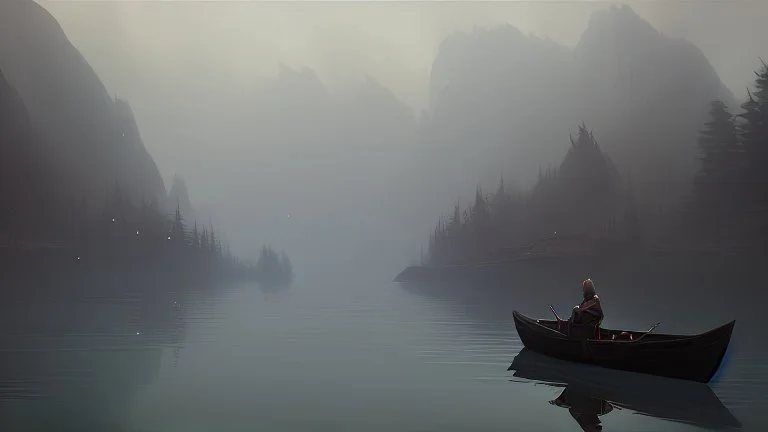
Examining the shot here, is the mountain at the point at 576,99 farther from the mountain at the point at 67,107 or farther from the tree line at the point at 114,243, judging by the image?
the mountain at the point at 67,107

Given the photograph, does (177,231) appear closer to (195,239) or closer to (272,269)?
(195,239)

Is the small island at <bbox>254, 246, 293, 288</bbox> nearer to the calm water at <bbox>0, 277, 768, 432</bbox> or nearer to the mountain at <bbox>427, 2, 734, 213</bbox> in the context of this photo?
the mountain at <bbox>427, 2, 734, 213</bbox>

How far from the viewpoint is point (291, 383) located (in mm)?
17172

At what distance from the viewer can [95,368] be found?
19750 millimetres

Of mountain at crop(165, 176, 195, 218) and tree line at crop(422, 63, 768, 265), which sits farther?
mountain at crop(165, 176, 195, 218)

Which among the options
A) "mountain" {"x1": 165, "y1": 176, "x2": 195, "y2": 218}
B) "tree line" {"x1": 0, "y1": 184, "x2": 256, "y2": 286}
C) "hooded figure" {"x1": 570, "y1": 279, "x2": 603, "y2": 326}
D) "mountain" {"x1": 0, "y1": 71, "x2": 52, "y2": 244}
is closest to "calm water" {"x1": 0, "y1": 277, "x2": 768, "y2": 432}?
"hooded figure" {"x1": 570, "y1": 279, "x2": 603, "y2": 326}

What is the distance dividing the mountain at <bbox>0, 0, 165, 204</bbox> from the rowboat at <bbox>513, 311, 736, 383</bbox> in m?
95.8

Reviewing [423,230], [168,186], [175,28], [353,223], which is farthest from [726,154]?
[168,186]

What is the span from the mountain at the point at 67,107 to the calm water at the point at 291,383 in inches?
3265

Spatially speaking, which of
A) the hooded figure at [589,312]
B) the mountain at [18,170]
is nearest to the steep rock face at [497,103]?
the mountain at [18,170]

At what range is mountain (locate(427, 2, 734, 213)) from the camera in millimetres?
86625

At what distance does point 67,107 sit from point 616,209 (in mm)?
94327

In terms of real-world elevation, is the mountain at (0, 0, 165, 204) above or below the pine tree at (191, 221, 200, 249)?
above

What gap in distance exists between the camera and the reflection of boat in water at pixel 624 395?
1293 cm
